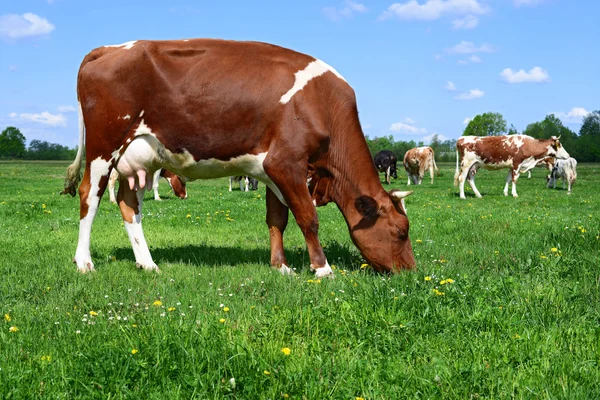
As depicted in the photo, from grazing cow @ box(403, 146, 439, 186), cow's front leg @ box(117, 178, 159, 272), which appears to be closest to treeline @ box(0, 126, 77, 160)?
grazing cow @ box(403, 146, 439, 186)

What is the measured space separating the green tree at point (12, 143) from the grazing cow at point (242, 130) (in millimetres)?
144081

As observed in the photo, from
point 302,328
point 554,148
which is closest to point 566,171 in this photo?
point 554,148

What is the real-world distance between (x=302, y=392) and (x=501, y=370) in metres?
1.26

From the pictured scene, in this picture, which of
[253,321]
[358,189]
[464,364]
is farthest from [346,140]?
[464,364]

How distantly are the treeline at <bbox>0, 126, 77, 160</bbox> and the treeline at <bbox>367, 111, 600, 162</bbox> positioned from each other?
242 ft

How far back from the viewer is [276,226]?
7.59 metres

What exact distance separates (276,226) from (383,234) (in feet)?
4.91

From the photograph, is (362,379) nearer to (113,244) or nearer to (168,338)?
(168,338)

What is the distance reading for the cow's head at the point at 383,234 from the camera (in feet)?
22.4

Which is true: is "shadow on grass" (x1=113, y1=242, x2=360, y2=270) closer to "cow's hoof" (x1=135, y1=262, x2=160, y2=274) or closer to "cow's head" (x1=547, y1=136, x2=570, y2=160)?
"cow's hoof" (x1=135, y1=262, x2=160, y2=274)

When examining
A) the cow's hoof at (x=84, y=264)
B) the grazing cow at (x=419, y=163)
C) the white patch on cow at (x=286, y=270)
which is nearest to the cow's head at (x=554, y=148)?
the grazing cow at (x=419, y=163)

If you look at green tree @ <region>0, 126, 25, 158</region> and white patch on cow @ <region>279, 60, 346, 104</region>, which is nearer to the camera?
white patch on cow @ <region>279, 60, 346, 104</region>

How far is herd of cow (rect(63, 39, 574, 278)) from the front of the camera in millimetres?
6754

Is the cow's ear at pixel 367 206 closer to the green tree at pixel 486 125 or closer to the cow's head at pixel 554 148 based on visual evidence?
the cow's head at pixel 554 148
